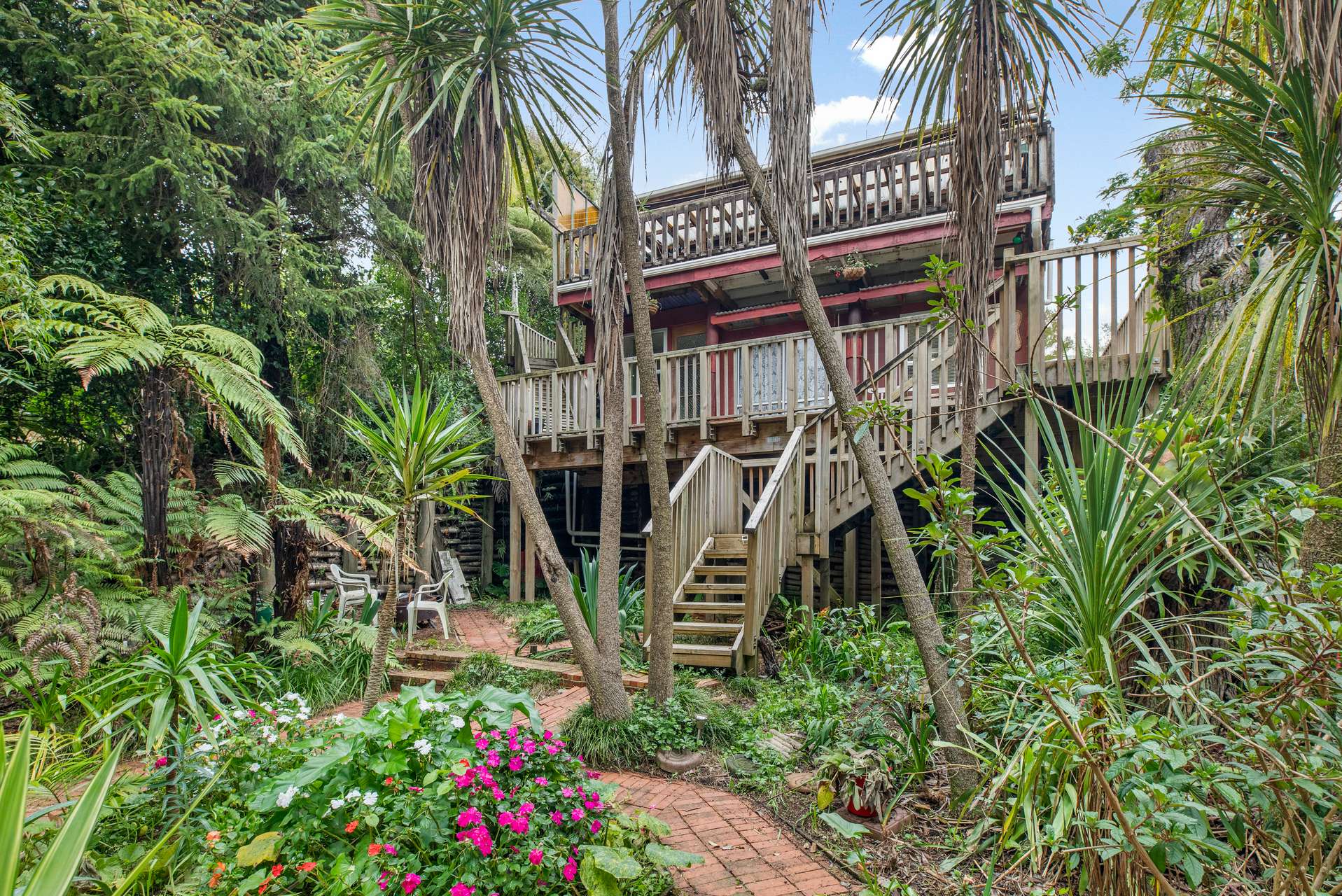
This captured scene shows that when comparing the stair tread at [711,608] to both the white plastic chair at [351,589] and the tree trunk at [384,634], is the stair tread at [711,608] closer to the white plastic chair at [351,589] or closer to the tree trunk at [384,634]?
the tree trunk at [384,634]

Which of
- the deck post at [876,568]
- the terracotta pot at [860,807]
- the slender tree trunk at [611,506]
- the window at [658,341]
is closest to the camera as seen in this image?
the terracotta pot at [860,807]

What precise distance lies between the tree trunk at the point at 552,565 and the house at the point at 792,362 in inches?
22.5

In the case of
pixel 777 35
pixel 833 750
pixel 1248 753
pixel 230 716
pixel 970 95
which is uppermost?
pixel 777 35

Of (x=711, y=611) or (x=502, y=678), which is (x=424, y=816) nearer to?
(x=502, y=678)

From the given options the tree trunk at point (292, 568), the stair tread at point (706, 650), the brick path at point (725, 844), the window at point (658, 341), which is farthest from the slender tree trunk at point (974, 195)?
the window at point (658, 341)

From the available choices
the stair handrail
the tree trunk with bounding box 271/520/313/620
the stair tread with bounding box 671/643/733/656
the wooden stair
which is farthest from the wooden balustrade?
the tree trunk with bounding box 271/520/313/620

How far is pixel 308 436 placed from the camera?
755 centimetres

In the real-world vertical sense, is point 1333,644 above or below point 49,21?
below

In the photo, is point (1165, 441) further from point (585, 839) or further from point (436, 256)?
point (436, 256)

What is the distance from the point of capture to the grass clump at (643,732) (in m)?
3.47

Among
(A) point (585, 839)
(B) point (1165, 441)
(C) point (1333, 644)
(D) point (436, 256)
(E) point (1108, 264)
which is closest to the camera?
(C) point (1333, 644)

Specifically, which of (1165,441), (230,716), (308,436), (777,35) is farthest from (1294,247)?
(308,436)

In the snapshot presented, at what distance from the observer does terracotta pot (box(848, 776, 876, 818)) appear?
263cm

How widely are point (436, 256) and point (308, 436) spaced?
4955mm
